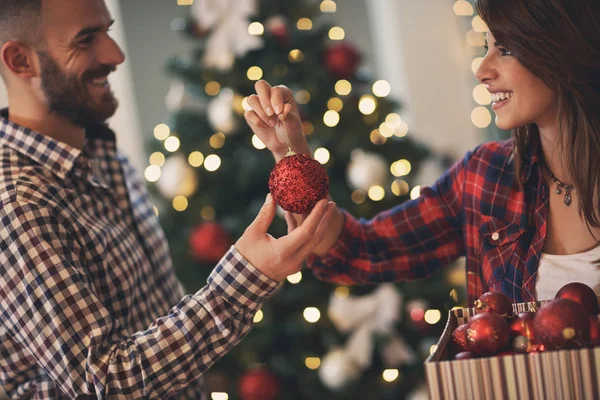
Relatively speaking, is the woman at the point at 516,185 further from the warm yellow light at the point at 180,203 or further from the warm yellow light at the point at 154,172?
the warm yellow light at the point at 154,172

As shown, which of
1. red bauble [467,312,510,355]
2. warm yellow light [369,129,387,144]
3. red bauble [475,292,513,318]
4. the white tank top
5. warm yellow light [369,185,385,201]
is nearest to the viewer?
red bauble [467,312,510,355]

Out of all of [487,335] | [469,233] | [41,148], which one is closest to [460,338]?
[487,335]

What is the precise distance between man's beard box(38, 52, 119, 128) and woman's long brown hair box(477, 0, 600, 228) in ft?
3.04

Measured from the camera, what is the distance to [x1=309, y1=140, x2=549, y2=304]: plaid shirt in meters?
1.52

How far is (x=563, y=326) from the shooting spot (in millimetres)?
1006

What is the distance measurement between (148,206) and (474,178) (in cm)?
89

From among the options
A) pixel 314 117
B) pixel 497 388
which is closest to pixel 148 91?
pixel 314 117

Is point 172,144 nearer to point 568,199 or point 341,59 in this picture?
point 341,59

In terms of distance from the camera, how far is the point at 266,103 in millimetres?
1484

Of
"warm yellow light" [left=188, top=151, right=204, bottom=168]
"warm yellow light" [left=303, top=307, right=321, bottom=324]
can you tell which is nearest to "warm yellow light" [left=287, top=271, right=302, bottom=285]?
"warm yellow light" [left=303, top=307, right=321, bottom=324]

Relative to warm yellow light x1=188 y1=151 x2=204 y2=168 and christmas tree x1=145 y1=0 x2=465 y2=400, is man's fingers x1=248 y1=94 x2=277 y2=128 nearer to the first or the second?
christmas tree x1=145 y1=0 x2=465 y2=400

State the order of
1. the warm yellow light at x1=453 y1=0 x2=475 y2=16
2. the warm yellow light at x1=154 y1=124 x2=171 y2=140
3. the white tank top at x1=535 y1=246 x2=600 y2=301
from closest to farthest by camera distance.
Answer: the white tank top at x1=535 y1=246 x2=600 y2=301
the warm yellow light at x1=154 y1=124 x2=171 y2=140
the warm yellow light at x1=453 y1=0 x2=475 y2=16

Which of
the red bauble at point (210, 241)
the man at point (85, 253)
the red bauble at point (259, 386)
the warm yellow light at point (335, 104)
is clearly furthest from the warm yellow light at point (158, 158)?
the man at point (85, 253)

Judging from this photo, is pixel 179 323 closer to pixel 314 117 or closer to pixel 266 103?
pixel 266 103
